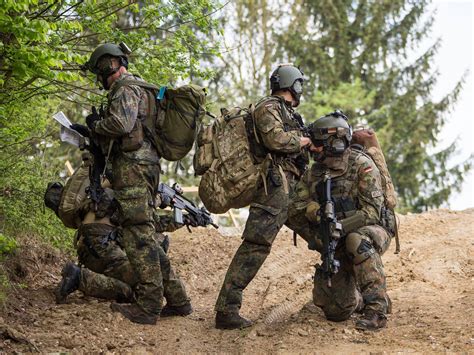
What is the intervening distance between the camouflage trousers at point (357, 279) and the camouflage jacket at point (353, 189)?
0.13m

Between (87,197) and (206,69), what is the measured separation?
3.39 meters

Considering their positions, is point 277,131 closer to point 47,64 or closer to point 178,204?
point 178,204

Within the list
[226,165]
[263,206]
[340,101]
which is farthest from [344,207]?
[340,101]

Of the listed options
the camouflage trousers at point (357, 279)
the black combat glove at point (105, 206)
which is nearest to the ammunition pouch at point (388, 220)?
the camouflage trousers at point (357, 279)

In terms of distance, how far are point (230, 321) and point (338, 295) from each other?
115 centimetres

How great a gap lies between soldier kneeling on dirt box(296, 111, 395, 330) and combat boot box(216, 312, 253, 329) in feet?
3.00

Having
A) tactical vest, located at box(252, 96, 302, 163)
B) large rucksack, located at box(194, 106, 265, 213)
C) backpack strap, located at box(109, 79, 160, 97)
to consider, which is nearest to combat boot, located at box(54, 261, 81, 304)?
large rucksack, located at box(194, 106, 265, 213)

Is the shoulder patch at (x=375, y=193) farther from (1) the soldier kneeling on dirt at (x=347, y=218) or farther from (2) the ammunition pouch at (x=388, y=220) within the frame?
(2) the ammunition pouch at (x=388, y=220)

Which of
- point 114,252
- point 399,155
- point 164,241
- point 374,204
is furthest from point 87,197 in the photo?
point 399,155

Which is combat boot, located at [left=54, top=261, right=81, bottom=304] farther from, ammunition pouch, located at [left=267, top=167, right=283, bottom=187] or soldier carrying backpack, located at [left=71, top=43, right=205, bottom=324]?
ammunition pouch, located at [left=267, top=167, right=283, bottom=187]

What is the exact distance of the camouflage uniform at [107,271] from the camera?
8.22 metres

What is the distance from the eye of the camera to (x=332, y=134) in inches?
316

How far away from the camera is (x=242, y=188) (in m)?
7.67

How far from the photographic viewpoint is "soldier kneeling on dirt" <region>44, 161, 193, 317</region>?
8.19m
